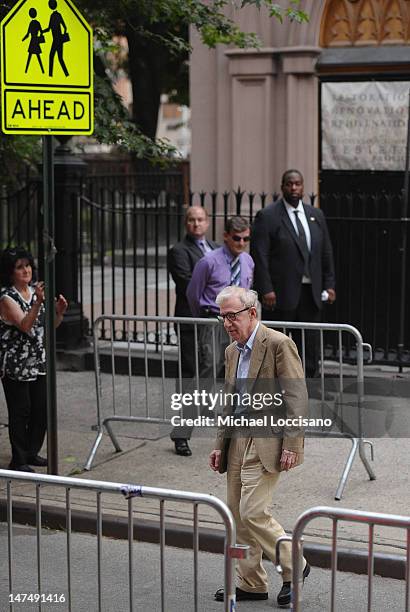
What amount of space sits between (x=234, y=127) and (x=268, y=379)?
8544mm

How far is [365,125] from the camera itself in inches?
501

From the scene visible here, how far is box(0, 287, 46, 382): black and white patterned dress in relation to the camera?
842cm

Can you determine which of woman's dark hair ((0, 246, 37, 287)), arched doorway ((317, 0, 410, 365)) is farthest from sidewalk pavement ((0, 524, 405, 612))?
arched doorway ((317, 0, 410, 365))

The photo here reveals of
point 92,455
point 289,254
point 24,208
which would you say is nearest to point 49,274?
point 92,455

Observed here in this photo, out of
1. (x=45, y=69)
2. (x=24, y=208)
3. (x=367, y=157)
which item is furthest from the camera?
Answer: (x=24, y=208)

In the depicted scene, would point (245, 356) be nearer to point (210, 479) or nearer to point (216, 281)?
point (210, 479)

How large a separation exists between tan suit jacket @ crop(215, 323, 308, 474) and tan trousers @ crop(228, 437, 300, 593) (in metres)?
0.07

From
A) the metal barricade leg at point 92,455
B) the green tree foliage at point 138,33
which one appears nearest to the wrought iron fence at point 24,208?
the green tree foliage at point 138,33

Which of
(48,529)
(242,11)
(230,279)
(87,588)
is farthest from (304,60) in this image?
(87,588)

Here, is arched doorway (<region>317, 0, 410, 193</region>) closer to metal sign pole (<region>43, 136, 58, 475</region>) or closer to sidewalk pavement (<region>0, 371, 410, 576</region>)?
sidewalk pavement (<region>0, 371, 410, 576</region>)

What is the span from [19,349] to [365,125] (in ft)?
18.9

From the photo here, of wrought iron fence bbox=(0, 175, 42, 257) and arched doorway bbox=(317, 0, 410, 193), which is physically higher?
arched doorway bbox=(317, 0, 410, 193)

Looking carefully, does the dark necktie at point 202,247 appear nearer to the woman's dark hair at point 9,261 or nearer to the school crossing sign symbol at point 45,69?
the woman's dark hair at point 9,261

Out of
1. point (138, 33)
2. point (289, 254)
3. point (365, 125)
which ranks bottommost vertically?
point (289, 254)
